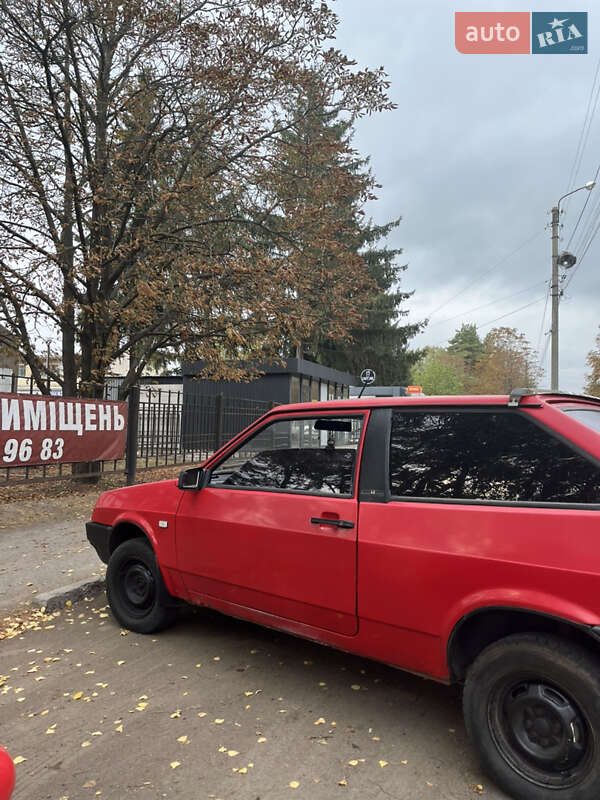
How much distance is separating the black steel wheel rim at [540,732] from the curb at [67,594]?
3.79 m

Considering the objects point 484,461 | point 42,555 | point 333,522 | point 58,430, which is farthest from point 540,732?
point 58,430

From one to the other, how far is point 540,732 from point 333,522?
4.15 feet

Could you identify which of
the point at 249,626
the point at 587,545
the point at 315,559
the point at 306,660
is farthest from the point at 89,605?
the point at 587,545

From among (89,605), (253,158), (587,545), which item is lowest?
(89,605)

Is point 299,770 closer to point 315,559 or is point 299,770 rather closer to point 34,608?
point 315,559

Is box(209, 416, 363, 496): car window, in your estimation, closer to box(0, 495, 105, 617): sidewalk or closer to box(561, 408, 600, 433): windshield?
box(561, 408, 600, 433): windshield

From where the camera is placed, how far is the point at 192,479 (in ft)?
12.1

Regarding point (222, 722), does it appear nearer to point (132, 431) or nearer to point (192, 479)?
point (192, 479)

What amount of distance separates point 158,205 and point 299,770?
1027 centimetres

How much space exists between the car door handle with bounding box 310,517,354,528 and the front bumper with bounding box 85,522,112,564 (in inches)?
82.8

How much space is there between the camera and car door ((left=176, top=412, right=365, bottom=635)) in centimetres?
289

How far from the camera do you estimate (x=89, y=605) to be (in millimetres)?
4785

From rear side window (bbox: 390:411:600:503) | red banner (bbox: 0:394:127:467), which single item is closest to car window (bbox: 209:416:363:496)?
rear side window (bbox: 390:411:600:503)

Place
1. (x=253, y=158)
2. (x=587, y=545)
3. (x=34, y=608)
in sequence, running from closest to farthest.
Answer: (x=587, y=545)
(x=34, y=608)
(x=253, y=158)
